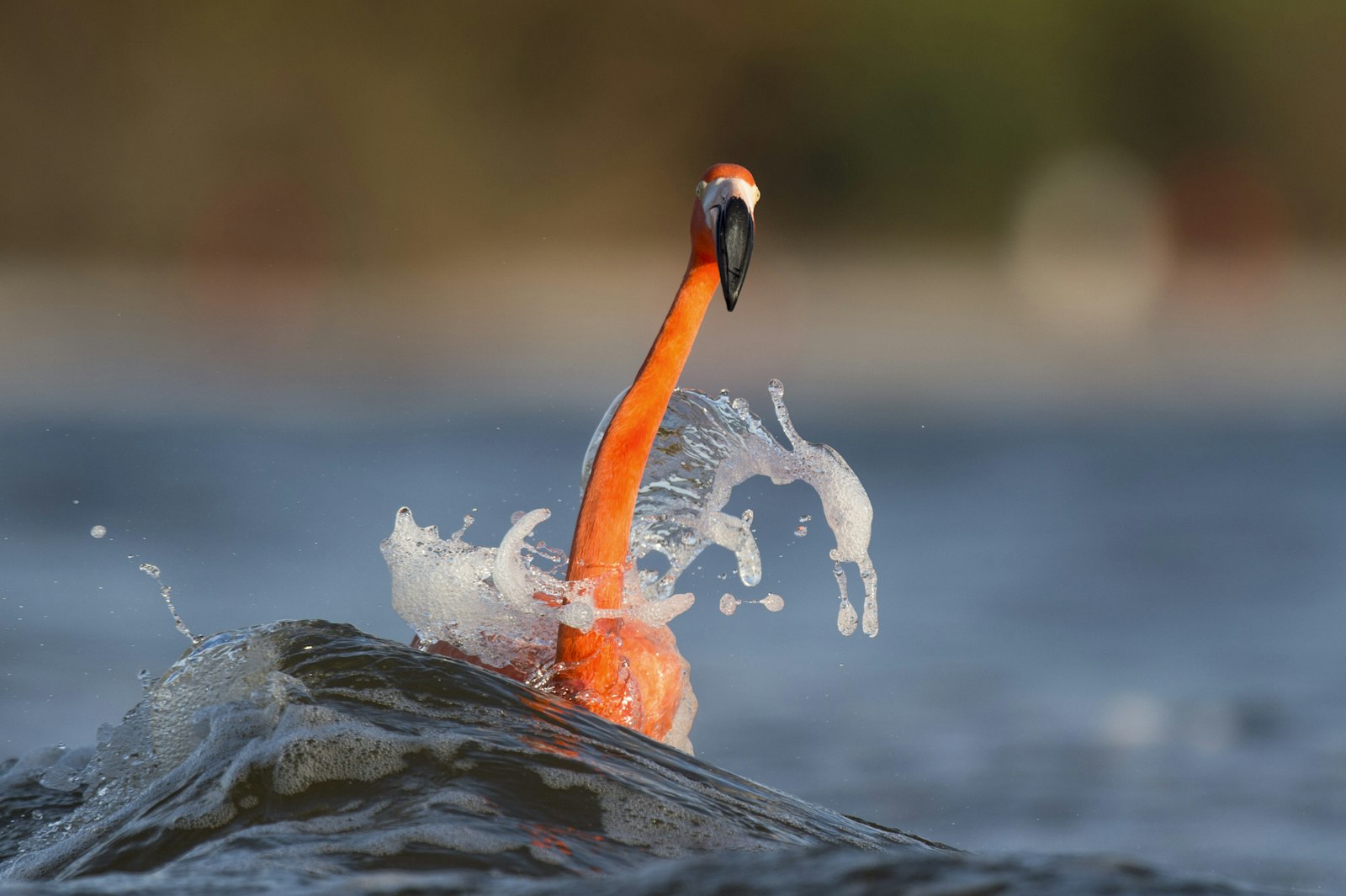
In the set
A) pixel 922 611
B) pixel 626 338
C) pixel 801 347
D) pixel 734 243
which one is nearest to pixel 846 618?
pixel 734 243

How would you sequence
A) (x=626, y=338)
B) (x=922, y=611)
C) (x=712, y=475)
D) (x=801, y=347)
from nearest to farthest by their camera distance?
(x=712, y=475), (x=922, y=611), (x=626, y=338), (x=801, y=347)

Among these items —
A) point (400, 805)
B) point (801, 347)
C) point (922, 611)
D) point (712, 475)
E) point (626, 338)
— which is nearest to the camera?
point (400, 805)

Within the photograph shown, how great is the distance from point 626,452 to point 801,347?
16427mm

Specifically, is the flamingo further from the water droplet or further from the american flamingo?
the water droplet

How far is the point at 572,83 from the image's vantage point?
82.4ft

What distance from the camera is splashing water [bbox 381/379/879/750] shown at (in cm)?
403

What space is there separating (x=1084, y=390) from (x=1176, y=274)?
8.62 meters

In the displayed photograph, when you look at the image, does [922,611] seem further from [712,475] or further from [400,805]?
[400,805]

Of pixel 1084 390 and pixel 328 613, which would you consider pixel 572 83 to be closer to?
pixel 1084 390

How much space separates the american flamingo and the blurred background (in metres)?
2.22

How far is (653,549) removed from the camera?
4668 millimetres

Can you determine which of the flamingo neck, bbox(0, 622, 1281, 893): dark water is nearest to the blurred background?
the flamingo neck

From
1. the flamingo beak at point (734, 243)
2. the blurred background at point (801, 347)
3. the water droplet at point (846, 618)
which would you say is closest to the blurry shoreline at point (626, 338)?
the blurred background at point (801, 347)

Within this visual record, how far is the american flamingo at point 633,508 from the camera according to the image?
3.94 metres
